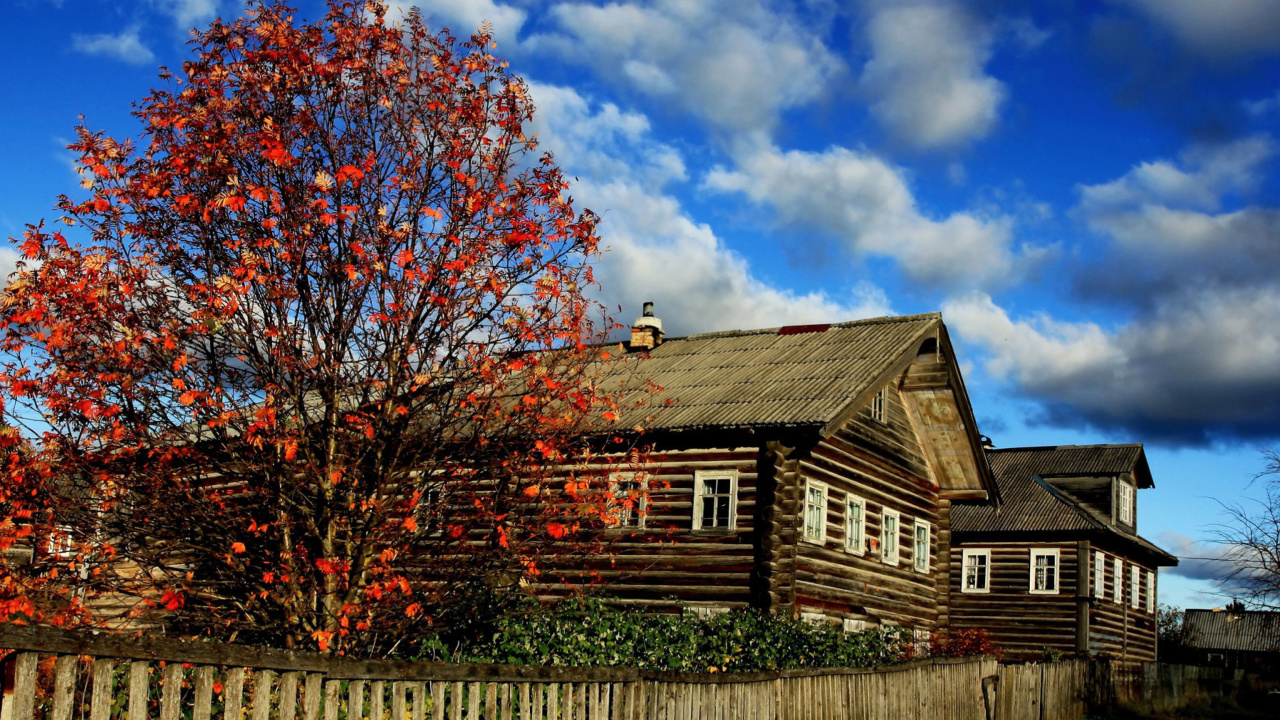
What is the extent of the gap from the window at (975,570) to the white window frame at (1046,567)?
1.44 metres

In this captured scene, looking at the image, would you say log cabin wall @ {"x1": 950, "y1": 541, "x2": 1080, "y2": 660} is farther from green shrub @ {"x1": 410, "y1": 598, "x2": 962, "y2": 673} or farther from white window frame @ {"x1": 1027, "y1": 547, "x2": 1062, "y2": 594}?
green shrub @ {"x1": 410, "y1": 598, "x2": 962, "y2": 673}

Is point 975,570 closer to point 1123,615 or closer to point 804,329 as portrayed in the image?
point 1123,615

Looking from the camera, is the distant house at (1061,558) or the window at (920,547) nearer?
the window at (920,547)

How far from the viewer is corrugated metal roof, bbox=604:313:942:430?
2123 centimetres

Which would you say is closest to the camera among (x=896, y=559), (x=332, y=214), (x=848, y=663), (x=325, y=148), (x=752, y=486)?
(x=332, y=214)

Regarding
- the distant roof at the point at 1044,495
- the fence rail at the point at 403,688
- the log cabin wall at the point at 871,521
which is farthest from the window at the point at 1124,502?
the fence rail at the point at 403,688

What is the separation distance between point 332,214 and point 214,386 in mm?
1937

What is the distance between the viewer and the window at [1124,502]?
1577 inches

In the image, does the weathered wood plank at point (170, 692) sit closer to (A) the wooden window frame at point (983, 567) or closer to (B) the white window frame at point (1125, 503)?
(A) the wooden window frame at point (983, 567)

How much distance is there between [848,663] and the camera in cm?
1733

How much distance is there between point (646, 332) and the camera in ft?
93.8

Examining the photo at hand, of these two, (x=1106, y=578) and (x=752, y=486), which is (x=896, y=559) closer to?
(x=752, y=486)

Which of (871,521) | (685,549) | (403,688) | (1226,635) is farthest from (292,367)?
(1226,635)

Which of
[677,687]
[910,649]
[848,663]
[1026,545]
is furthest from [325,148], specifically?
[1026,545]
